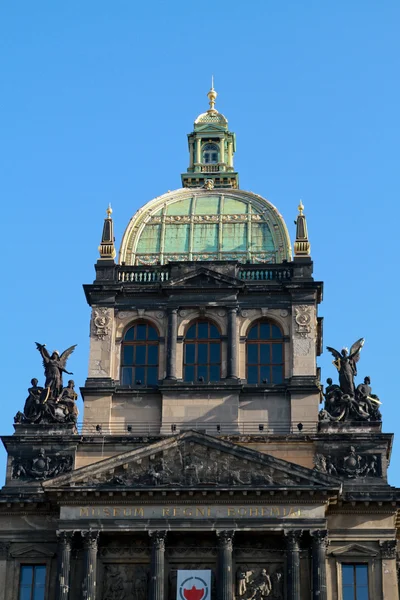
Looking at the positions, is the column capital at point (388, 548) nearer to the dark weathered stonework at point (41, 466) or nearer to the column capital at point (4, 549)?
the dark weathered stonework at point (41, 466)

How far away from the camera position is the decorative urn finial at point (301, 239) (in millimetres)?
75250

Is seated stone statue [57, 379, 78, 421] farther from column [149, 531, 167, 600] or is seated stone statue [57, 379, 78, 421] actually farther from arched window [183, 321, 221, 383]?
column [149, 531, 167, 600]

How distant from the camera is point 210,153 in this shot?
8344 cm

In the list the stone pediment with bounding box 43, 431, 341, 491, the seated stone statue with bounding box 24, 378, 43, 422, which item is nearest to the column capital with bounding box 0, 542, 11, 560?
the stone pediment with bounding box 43, 431, 341, 491

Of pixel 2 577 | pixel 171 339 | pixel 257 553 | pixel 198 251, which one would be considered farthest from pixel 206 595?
pixel 198 251

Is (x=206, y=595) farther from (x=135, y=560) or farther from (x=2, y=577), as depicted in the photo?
(x=2, y=577)

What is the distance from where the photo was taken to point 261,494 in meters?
65.0

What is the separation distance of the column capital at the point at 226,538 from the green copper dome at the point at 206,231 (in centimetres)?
1598

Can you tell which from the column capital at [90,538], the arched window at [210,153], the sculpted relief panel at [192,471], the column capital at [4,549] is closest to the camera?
the column capital at [90,538]

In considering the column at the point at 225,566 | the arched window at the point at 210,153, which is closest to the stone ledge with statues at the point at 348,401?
the column at the point at 225,566

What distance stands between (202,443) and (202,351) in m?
7.74

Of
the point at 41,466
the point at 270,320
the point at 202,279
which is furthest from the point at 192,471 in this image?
the point at 202,279

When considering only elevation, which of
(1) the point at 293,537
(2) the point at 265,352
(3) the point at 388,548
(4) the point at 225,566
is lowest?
(4) the point at 225,566

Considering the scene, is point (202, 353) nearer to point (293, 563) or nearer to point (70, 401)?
point (70, 401)
